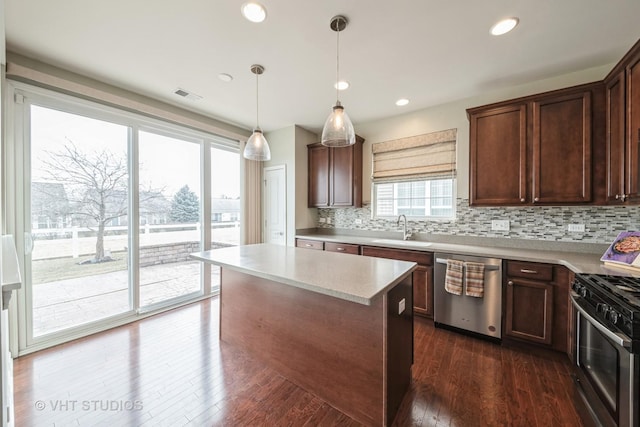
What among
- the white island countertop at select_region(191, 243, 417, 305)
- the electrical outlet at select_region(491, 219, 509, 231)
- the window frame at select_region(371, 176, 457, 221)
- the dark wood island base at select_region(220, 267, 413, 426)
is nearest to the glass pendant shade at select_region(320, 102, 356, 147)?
the white island countertop at select_region(191, 243, 417, 305)

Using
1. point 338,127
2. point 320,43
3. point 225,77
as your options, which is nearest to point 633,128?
point 338,127

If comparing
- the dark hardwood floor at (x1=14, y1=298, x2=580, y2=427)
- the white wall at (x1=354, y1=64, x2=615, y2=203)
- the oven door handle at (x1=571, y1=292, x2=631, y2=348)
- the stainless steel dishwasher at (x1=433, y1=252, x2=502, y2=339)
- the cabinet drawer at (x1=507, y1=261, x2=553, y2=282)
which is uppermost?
the white wall at (x1=354, y1=64, x2=615, y2=203)

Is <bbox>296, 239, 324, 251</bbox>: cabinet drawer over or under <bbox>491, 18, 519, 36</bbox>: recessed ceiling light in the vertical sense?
under

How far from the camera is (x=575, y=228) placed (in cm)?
263

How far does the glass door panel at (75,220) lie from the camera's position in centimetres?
247

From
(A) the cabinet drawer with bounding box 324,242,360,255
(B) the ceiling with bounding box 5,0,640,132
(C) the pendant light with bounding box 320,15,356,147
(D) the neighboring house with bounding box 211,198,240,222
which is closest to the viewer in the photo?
(B) the ceiling with bounding box 5,0,640,132

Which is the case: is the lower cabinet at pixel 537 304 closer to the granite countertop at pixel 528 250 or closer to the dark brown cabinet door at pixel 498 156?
the granite countertop at pixel 528 250

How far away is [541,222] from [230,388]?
3439mm

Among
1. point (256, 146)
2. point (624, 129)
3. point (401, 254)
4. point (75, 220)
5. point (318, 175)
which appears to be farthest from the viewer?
point (318, 175)

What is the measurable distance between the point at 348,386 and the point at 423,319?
1.71 meters

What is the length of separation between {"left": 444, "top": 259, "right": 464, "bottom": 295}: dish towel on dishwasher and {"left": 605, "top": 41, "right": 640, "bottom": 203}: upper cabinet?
52.7 inches

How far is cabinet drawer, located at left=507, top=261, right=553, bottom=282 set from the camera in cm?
230

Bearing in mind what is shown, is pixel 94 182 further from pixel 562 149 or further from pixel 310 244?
pixel 562 149

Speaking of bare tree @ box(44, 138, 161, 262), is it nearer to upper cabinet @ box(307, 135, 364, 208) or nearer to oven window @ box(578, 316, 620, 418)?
upper cabinet @ box(307, 135, 364, 208)
